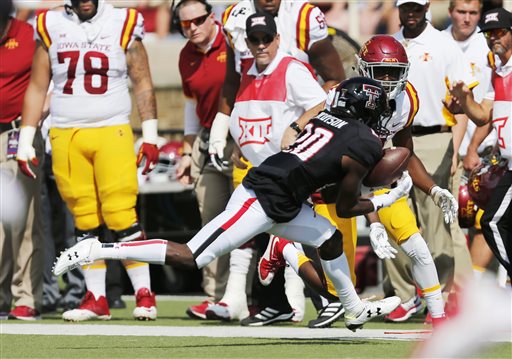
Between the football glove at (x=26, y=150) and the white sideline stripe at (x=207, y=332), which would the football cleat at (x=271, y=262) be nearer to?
the white sideline stripe at (x=207, y=332)

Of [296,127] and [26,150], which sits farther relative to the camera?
[26,150]

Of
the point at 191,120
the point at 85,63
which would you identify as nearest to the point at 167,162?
the point at 191,120

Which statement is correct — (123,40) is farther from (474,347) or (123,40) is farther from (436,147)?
(474,347)

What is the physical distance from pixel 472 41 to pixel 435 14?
6.48 metres

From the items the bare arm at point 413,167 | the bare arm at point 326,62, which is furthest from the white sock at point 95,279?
the bare arm at point 413,167

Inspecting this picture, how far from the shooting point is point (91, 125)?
25.2ft

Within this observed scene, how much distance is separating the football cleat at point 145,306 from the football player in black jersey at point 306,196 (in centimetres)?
178

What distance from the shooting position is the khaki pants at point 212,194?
8.15 meters

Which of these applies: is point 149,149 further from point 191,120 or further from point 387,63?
point 387,63

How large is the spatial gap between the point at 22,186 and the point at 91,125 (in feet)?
2.55

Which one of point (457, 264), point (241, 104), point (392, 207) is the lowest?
point (457, 264)

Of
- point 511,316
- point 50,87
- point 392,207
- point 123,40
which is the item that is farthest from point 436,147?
point 511,316

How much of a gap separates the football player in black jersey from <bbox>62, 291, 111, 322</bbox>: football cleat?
1.76m

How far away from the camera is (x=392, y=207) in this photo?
6613mm
